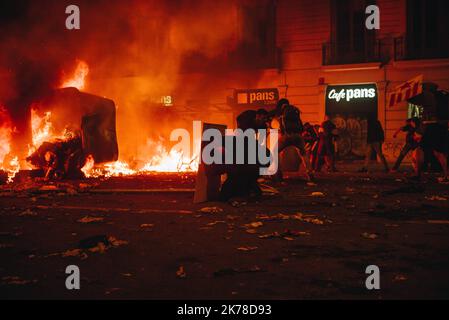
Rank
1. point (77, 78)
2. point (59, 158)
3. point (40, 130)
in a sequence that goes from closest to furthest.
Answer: point (59, 158) → point (40, 130) → point (77, 78)

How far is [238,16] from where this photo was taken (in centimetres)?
2366

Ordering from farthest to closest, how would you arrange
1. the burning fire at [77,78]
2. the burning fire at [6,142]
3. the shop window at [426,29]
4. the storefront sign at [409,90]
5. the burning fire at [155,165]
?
the shop window at [426,29] < the burning fire at [77,78] < the storefront sign at [409,90] < the burning fire at [155,165] < the burning fire at [6,142]

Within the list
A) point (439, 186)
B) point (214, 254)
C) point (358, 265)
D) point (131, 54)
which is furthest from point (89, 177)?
point (131, 54)

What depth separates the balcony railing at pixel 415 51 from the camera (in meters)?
20.5

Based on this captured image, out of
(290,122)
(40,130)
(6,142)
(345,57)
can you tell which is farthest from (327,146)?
(6,142)

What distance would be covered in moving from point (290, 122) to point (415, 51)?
1208cm

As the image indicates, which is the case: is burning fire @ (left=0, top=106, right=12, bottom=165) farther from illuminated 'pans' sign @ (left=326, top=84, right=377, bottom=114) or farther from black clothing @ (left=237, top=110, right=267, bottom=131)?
illuminated 'pans' sign @ (left=326, top=84, right=377, bottom=114)

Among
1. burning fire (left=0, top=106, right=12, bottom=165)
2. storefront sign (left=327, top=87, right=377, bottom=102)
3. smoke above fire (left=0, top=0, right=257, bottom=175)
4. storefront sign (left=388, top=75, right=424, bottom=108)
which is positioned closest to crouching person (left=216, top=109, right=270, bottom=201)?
storefront sign (left=388, top=75, right=424, bottom=108)

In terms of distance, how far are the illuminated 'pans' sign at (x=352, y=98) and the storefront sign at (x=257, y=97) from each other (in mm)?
2346

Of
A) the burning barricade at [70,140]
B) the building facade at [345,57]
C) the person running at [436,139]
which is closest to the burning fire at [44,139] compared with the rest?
the burning barricade at [70,140]

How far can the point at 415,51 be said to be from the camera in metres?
20.8

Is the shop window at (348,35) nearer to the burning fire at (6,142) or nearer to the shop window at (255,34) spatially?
the shop window at (255,34)

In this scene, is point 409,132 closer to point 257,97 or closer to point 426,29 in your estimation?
point 426,29

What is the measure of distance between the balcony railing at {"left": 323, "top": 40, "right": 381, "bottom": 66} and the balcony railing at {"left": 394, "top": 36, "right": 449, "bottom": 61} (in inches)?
30.7
